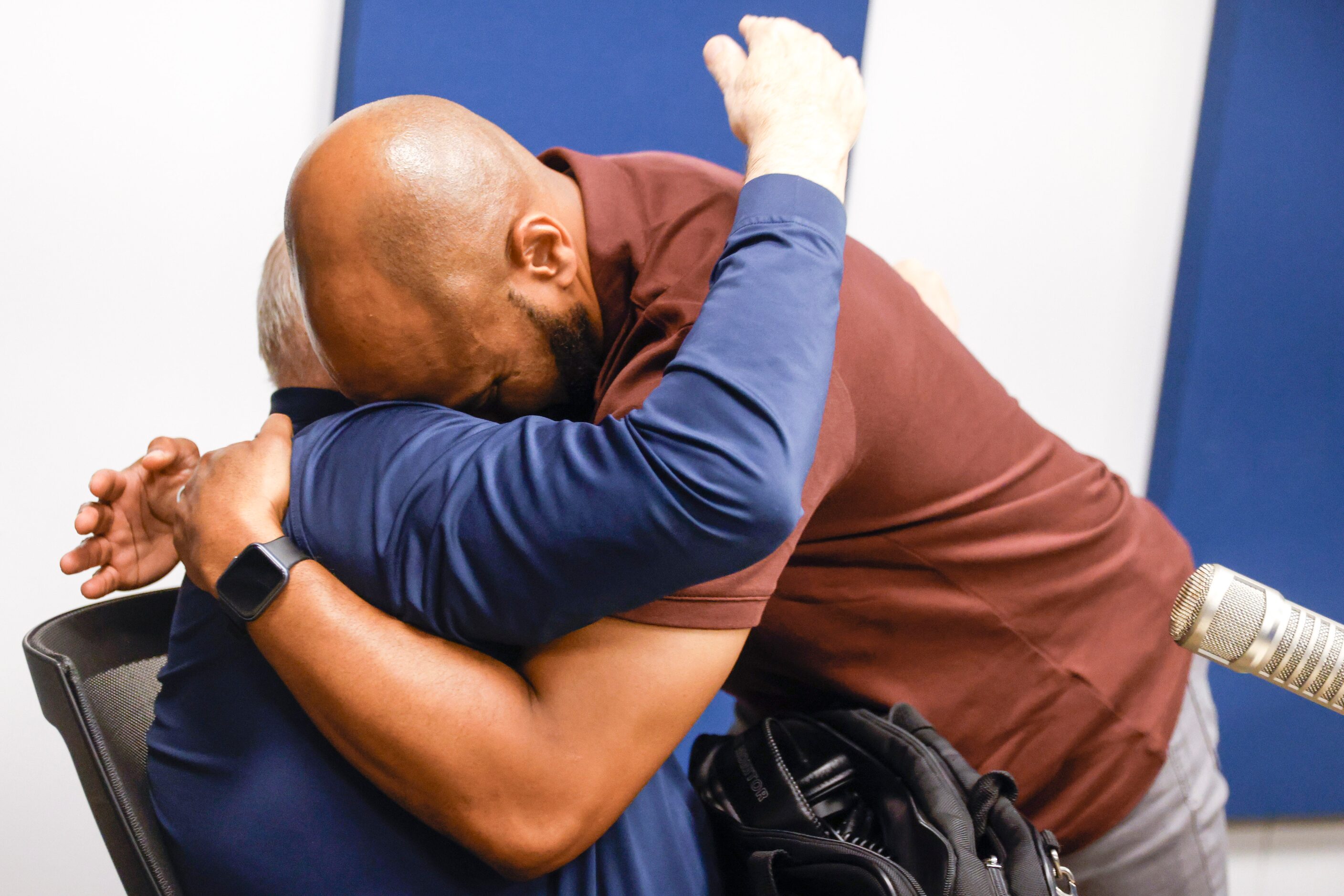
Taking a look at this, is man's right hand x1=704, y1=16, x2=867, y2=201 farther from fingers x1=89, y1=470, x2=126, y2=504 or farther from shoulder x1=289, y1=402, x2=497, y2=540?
fingers x1=89, y1=470, x2=126, y2=504

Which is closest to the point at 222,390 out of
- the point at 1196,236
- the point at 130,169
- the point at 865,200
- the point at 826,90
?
the point at 130,169

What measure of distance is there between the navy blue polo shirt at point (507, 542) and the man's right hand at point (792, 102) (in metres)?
0.05

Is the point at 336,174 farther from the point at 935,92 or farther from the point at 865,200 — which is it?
the point at 935,92

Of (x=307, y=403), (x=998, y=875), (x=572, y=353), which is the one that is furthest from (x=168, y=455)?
(x=998, y=875)

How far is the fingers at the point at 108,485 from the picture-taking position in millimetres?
1078

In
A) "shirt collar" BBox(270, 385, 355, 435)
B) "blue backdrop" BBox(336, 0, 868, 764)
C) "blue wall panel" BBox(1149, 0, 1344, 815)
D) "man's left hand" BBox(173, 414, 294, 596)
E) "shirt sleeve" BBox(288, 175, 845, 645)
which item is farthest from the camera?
"blue wall panel" BBox(1149, 0, 1344, 815)

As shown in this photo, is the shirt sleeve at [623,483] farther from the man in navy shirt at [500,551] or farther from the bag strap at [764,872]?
the bag strap at [764,872]

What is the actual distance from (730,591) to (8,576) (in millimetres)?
1430

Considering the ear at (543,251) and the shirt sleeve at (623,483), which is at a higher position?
the ear at (543,251)

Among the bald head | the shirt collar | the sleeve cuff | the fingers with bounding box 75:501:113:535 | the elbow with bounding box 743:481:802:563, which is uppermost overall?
the sleeve cuff

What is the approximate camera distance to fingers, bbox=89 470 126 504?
1078 mm

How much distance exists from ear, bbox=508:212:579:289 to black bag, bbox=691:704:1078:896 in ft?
1.66

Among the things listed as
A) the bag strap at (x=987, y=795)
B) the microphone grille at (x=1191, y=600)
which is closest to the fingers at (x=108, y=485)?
the bag strap at (x=987, y=795)

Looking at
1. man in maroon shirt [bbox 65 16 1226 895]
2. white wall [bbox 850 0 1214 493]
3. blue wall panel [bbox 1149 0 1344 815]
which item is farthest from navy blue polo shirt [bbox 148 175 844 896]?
blue wall panel [bbox 1149 0 1344 815]
